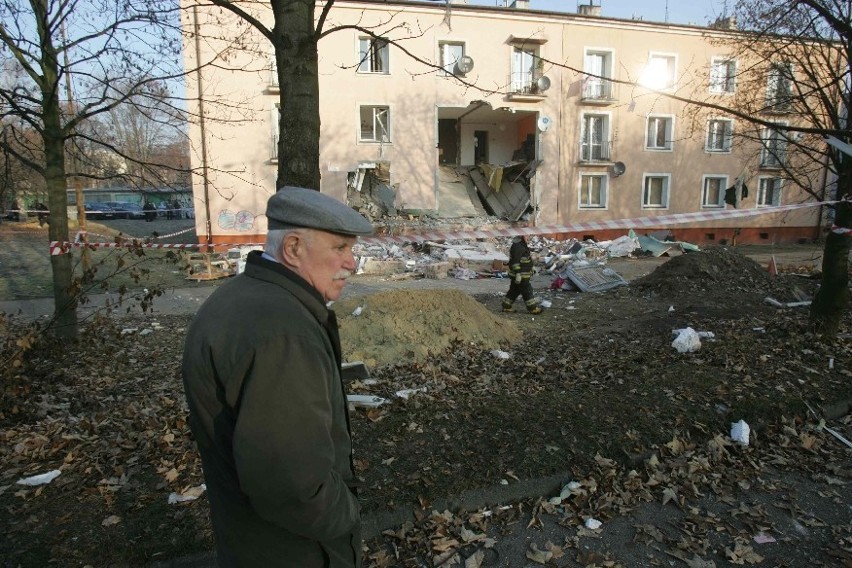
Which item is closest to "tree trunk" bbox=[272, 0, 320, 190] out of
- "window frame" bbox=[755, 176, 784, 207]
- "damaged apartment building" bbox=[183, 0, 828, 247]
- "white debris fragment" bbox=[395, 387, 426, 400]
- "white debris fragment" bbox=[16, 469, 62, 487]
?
"white debris fragment" bbox=[395, 387, 426, 400]

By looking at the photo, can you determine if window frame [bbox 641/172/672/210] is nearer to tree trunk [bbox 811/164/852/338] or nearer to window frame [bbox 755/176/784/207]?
window frame [bbox 755/176/784/207]

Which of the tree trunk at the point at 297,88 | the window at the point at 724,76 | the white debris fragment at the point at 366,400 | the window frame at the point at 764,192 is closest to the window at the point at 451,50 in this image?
the window at the point at 724,76

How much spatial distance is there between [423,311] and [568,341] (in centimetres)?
223

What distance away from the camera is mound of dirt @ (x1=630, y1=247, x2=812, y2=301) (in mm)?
12367

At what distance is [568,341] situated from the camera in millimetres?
7770

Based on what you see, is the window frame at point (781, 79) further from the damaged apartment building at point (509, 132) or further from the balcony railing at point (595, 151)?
the balcony railing at point (595, 151)

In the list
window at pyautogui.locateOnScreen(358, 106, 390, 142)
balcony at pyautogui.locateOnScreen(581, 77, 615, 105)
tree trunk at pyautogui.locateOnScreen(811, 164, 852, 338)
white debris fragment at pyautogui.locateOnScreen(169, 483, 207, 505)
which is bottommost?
white debris fragment at pyautogui.locateOnScreen(169, 483, 207, 505)

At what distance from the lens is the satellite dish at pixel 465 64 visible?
23.5m

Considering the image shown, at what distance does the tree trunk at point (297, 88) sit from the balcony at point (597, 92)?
82.3 ft

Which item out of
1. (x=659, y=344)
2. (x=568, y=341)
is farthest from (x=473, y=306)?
(x=659, y=344)

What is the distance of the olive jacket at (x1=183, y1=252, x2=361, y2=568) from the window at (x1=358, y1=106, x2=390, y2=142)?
939 inches

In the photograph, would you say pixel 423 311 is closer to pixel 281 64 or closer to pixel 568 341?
pixel 568 341

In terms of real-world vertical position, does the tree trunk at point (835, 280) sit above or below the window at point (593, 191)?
below

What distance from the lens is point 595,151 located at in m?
27.3
